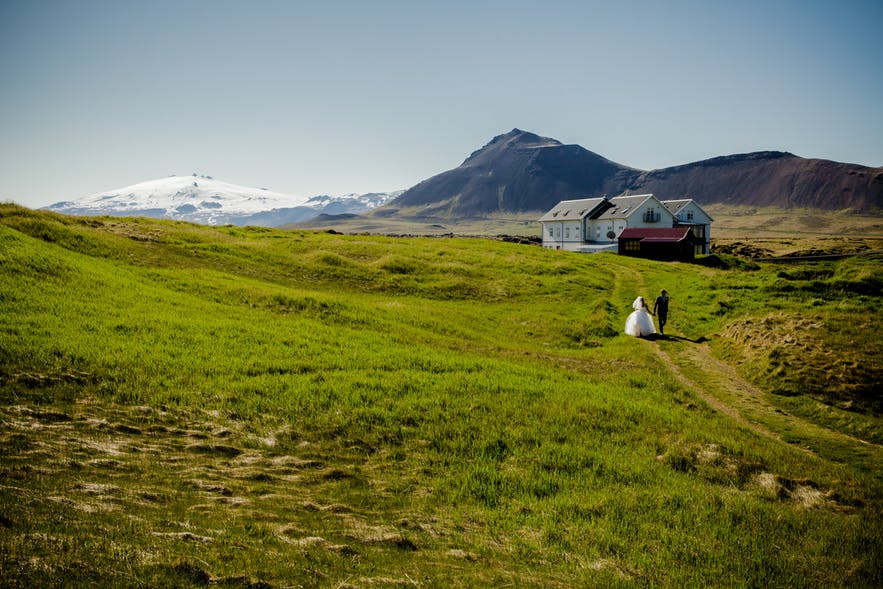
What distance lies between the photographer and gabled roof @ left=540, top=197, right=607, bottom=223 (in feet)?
343

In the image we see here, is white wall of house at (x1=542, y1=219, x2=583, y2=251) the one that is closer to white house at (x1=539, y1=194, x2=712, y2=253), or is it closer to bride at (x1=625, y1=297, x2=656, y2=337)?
white house at (x1=539, y1=194, x2=712, y2=253)

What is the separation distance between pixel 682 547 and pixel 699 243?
95823mm

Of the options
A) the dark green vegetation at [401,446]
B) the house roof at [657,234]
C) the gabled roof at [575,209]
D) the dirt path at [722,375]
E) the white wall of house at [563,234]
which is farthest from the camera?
the white wall of house at [563,234]

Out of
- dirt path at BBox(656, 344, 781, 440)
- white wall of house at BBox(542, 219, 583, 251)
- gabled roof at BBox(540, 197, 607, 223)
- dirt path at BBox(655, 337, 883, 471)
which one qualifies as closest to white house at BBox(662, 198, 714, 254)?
gabled roof at BBox(540, 197, 607, 223)

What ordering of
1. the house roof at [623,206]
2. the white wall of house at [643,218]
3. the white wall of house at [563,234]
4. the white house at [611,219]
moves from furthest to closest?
the white wall of house at [563,234] → the house roof at [623,206] → the white house at [611,219] → the white wall of house at [643,218]

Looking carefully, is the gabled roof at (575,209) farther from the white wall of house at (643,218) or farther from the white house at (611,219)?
the white wall of house at (643,218)

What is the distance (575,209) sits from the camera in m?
109

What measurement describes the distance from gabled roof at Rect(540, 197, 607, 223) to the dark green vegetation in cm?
7870

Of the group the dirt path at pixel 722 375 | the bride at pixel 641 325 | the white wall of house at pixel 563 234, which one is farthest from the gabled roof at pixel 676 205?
the dirt path at pixel 722 375

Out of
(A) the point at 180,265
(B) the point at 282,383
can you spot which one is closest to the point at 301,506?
(B) the point at 282,383

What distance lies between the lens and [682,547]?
8758 mm

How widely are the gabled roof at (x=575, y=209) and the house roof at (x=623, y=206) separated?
2.23 m

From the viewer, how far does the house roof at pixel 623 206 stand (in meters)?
97.0

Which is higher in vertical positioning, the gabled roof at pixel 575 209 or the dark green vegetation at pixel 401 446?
the gabled roof at pixel 575 209
